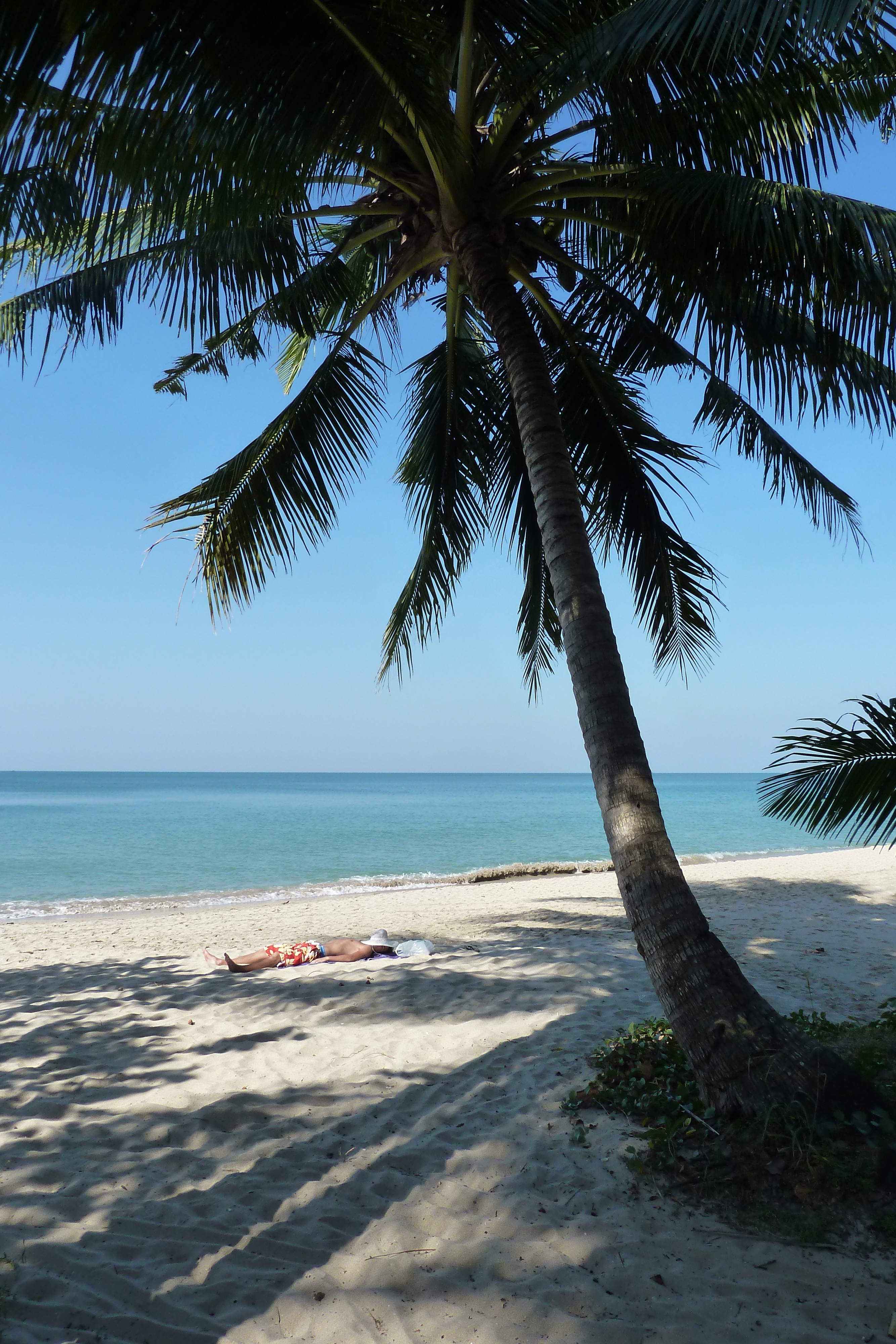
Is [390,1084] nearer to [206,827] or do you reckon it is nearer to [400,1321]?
[400,1321]

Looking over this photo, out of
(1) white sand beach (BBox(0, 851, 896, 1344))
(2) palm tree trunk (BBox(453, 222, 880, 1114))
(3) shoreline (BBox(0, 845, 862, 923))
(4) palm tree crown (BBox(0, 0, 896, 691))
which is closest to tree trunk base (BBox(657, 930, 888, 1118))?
(2) palm tree trunk (BBox(453, 222, 880, 1114))

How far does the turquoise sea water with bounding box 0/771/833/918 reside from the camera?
1869 cm

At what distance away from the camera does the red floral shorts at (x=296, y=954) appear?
716 cm

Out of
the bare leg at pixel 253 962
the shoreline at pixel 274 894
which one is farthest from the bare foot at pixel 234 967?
the shoreline at pixel 274 894

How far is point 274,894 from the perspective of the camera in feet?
55.1

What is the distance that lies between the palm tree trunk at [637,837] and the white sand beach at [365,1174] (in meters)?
0.61

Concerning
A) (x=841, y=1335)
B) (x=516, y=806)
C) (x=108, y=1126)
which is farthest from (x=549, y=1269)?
(x=516, y=806)

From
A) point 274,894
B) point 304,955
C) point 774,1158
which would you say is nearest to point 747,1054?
point 774,1158

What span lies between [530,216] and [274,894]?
47.7 ft

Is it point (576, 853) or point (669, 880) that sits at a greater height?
point (669, 880)

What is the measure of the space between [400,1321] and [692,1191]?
50.6 inches

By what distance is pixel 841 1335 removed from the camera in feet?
8.14

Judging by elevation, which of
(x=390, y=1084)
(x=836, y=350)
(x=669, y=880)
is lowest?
(x=390, y=1084)

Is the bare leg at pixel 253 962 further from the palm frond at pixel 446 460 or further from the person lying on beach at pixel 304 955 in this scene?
the palm frond at pixel 446 460
